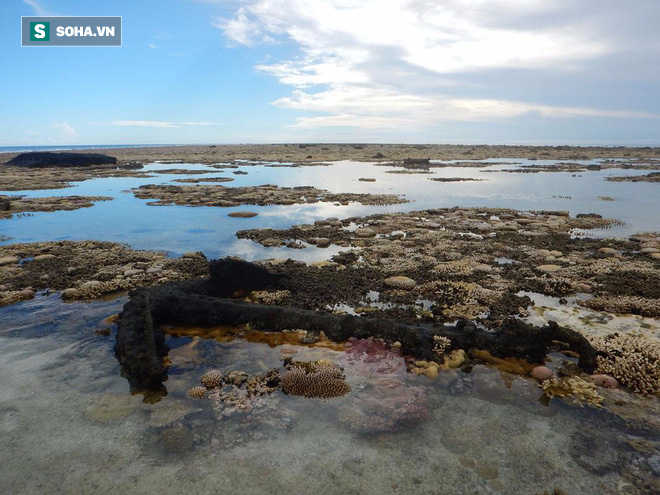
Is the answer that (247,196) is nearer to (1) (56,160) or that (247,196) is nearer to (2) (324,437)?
(2) (324,437)

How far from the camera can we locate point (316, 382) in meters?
10.1

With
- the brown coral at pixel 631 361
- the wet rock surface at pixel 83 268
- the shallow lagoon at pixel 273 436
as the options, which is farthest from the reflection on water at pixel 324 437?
the wet rock surface at pixel 83 268

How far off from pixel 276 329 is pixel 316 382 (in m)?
3.61

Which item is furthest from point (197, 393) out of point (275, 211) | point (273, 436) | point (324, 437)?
point (275, 211)

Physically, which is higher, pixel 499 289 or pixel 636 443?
pixel 499 289

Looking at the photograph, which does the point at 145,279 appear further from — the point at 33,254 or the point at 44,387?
the point at 33,254

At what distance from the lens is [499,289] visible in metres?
16.7

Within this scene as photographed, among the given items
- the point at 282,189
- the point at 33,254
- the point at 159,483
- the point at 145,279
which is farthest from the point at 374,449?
the point at 282,189

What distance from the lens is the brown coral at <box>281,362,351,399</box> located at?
32.2 feet

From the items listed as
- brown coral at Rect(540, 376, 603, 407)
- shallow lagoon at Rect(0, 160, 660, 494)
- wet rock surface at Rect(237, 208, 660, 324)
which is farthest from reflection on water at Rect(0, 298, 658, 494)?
wet rock surface at Rect(237, 208, 660, 324)

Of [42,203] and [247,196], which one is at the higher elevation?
[247,196]

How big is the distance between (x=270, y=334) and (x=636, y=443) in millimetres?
10160

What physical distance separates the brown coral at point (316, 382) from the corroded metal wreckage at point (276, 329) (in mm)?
2140

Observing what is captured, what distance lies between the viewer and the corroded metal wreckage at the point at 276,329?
10.7 metres
